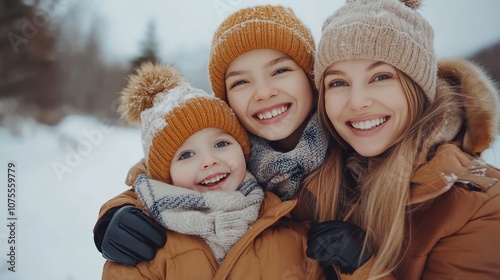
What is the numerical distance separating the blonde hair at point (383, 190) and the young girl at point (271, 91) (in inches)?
3.5

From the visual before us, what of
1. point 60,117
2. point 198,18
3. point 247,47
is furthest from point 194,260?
point 198,18

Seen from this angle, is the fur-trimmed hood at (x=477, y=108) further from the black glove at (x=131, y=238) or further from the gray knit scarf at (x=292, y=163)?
the black glove at (x=131, y=238)

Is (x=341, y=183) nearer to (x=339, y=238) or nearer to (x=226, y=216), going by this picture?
(x=339, y=238)

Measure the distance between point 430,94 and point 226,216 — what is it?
877 mm

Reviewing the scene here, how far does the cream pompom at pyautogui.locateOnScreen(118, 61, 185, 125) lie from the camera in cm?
182

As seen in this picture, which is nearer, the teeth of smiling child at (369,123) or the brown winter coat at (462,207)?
the brown winter coat at (462,207)

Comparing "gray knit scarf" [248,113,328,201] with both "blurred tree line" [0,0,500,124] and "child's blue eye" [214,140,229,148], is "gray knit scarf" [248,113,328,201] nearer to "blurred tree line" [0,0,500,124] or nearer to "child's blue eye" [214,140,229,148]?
"child's blue eye" [214,140,229,148]

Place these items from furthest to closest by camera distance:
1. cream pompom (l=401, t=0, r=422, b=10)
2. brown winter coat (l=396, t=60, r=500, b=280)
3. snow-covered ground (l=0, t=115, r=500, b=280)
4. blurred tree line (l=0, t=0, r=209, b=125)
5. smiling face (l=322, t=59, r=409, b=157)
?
blurred tree line (l=0, t=0, r=209, b=125) → snow-covered ground (l=0, t=115, r=500, b=280) → cream pompom (l=401, t=0, r=422, b=10) → smiling face (l=322, t=59, r=409, b=157) → brown winter coat (l=396, t=60, r=500, b=280)

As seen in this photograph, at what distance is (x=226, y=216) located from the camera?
1486 mm

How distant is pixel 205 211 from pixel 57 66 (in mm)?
4110

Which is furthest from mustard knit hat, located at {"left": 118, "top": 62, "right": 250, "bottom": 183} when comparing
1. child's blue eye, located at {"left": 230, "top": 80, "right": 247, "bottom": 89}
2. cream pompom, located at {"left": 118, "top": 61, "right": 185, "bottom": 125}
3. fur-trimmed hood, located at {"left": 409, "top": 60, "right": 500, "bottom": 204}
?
fur-trimmed hood, located at {"left": 409, "top": 60, "right": 500, "bottom": 204}

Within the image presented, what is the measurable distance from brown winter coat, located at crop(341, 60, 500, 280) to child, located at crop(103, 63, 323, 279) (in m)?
0.30

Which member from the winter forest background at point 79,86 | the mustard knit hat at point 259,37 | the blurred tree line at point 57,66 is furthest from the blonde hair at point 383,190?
the blurred tree line at point 57,66

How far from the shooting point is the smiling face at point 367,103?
4.80ft
